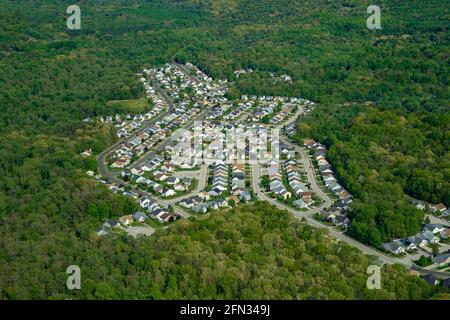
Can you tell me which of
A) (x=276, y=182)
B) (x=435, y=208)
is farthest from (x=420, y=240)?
(x=276, y=182)

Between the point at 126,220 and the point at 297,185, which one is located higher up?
the point at 297,185

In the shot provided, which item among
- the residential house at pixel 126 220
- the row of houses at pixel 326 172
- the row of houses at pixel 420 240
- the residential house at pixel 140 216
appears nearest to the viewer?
the row of houses at pixel 420 240

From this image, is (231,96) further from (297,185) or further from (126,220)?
(126,220)

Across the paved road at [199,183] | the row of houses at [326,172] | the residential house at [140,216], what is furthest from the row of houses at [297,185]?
the residential house at [140,216]

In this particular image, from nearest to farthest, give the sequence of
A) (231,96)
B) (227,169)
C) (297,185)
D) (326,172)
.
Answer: (297,185) < (326,172) < (227,169) < (231,96)

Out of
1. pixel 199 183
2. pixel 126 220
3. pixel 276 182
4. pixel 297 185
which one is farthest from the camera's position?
pixel 199 183

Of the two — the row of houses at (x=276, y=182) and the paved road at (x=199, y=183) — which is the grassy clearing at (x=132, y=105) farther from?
the row of houses at (x=276, y=182)
